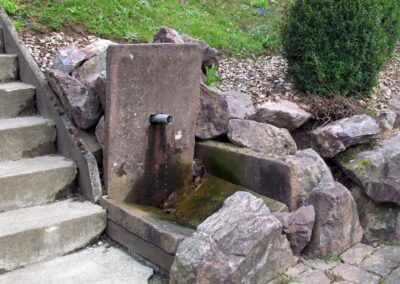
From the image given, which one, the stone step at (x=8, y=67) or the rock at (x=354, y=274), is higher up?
the stone step at (x=8, y=67)

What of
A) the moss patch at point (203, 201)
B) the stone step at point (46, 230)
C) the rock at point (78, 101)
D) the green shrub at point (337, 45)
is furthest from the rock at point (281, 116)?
the stone step at point (46, 230)

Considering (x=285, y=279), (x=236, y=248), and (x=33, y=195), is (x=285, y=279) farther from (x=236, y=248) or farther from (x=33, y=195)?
(x=33, y=195)

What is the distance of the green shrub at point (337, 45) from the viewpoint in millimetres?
4754

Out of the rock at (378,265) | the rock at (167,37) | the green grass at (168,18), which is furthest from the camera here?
the green grass at (168,18)

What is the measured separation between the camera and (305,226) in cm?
335

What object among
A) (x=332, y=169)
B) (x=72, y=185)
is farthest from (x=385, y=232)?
(x=72, y=185)

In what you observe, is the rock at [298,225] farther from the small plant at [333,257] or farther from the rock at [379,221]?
the rock at [379,221]

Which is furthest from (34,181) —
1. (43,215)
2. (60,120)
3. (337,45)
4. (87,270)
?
(337,45)

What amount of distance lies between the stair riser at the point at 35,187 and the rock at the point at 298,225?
1526 millimetres

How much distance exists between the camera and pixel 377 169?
3805 mm

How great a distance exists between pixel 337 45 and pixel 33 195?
3065mm

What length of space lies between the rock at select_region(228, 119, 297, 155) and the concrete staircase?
4.00 ft

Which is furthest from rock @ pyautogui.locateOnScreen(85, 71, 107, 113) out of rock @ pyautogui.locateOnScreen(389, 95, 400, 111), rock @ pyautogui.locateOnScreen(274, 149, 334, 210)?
rock @ pyautogui.locateOnScreen(389, 95, 400, 111)

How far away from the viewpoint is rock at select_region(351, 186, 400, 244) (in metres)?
3.73
